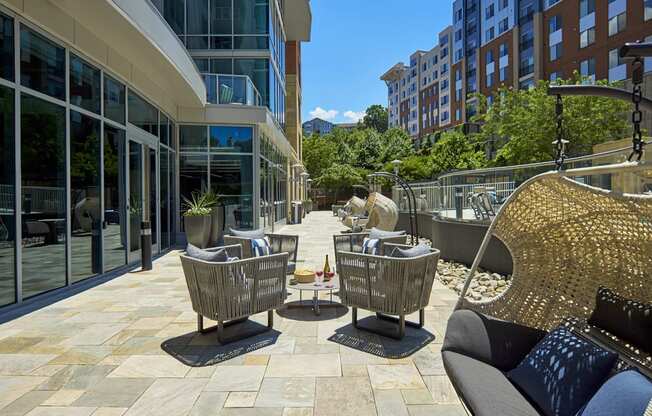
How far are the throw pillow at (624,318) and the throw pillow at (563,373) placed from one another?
0.30 meters

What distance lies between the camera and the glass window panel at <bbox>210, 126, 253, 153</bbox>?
499 inches

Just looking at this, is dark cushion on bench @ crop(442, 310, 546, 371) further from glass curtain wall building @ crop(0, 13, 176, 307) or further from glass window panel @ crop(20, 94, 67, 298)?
glass window panel @ crop(20, 94, 67, 298)

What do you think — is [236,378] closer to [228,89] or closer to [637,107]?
[637,107]

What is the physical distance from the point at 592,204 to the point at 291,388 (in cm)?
238

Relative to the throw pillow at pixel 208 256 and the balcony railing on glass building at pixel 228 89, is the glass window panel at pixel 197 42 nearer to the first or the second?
the balcony railing on glass building at pixel 228 89

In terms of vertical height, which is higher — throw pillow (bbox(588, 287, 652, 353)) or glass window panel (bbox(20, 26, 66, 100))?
glass window panel (bbox(20, 26, 66, 100))

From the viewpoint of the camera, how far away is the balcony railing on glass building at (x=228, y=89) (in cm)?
1202

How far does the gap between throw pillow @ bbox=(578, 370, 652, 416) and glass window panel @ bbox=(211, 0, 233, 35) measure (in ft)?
50.7

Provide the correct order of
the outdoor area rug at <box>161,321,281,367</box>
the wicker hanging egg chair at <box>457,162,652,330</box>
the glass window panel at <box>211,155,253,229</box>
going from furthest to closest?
the glass window panel at <box>211,155,253,229</box> < the outdoor area rug at <box>161,321,281,367</box> < the wicker hanging egg chair at <box>457,162,652,330</box>

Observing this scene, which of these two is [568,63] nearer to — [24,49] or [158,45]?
[158,45]

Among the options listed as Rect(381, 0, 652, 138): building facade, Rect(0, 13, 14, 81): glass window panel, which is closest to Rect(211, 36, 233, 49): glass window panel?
Rect(0, 13, 14, 81): glass window panel

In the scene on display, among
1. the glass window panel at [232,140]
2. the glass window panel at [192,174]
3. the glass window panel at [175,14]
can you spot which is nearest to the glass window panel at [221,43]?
the glass window panel at [175,14]

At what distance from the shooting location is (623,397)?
1737 mm

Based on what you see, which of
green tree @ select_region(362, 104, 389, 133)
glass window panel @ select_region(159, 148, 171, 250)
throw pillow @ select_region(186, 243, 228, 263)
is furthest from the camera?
green tree @ select_region(362, 104, 389, 133)
